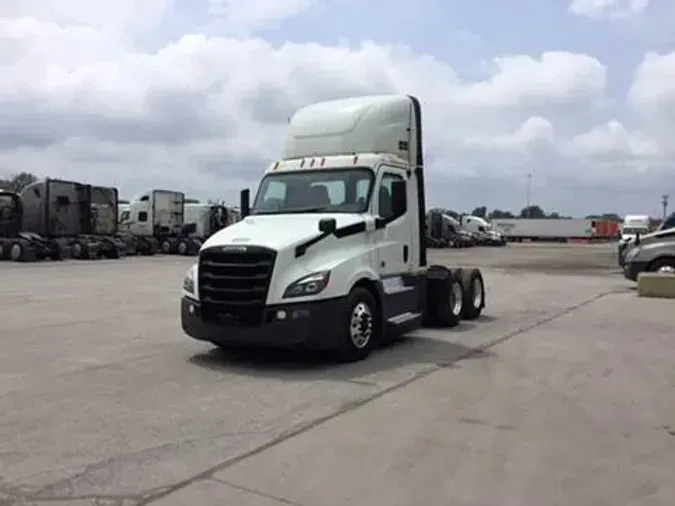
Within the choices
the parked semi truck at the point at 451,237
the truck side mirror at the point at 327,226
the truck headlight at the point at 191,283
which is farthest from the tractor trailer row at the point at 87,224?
the truck side mirror at the point at 327,226

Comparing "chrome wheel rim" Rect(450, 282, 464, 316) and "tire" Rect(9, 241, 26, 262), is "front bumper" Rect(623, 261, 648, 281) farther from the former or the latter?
"tire" Rect(9, 241, 26, 262)

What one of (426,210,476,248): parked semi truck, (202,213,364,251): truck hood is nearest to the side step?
(202,213,364,251): truck hood

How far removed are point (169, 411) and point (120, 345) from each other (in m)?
3.99

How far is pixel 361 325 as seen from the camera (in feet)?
30.5

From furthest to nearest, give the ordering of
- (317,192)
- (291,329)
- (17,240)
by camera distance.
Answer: (17,240)
(317,192)
(291,329)

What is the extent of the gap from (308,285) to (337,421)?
2435mm

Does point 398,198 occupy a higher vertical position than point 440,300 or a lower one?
higher

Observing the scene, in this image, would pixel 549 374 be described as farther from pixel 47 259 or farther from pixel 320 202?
pixel 47 259

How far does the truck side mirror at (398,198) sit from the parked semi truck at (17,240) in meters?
25.0

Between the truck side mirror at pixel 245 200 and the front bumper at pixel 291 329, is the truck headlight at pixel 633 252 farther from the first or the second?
the front bumper at pixel 291 329

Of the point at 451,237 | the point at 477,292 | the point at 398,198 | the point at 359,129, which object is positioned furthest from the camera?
the point at 451,237

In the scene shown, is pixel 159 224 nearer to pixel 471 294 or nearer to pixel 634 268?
pixel 634 268

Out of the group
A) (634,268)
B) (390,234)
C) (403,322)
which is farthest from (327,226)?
(634,268)

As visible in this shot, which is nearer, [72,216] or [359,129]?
[359,129]
